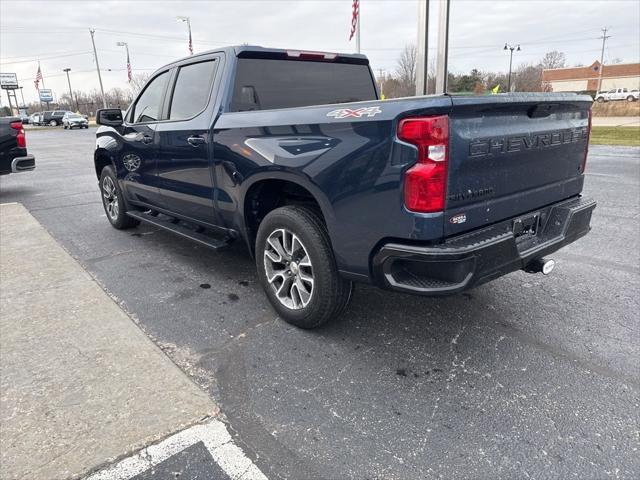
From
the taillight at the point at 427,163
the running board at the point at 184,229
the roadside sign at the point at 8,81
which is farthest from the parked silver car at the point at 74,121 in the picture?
the taillight at the point at 427,163

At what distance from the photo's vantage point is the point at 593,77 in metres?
82.9

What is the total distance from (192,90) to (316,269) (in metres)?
2.26

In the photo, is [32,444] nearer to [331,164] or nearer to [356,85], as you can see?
[331,164]

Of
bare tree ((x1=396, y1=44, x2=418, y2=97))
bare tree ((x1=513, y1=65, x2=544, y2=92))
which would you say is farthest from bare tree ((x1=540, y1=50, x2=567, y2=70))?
bare tree ((x1=396, y1=44, x2=418, y2=97))

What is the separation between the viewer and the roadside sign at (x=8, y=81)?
64750mm

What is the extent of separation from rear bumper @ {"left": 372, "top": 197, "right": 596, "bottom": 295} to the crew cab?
8.49 metres

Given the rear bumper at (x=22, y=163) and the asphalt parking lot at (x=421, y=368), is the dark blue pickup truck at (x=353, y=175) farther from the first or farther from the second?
the rear bumper at (x=22, y=163)

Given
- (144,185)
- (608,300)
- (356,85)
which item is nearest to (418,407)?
(608,300)

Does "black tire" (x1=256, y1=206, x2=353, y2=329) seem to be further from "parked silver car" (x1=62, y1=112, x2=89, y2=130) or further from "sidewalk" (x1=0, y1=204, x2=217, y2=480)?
"parked silver car" (x1=62, y1=112, x2=89, y2=130)

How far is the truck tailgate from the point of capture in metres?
2.52

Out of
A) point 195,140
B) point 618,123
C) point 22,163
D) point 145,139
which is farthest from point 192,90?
point 618,123

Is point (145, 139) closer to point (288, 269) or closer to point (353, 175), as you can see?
point (288, 269)

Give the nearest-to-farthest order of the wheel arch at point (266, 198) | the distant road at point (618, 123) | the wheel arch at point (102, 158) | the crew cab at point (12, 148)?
1. the wheel arch at point (266, 198)
2. the wheel arch at point (102, 158)
3. the crew cab at point (12, 148)
4. the distant road at point (618, 123)

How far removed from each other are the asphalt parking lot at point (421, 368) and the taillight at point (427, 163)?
109cm
